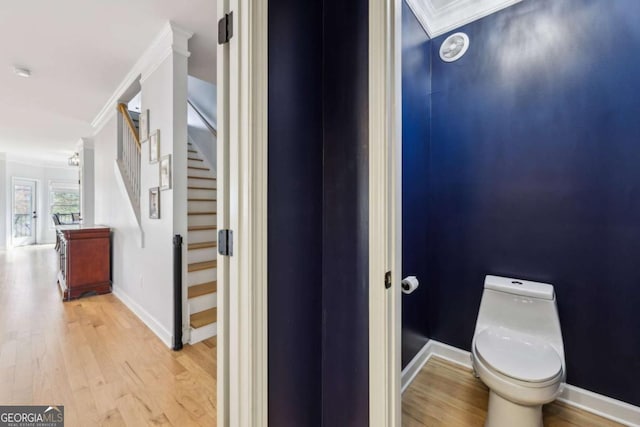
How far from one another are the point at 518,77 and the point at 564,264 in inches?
46.8

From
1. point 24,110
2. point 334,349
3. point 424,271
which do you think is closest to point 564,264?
point 424,271

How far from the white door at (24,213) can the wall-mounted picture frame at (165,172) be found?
835cm

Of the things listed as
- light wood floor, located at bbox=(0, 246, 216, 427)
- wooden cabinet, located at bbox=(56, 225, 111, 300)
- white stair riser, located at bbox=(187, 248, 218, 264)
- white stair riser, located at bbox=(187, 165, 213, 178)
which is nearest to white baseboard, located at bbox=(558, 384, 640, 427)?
light wood floor, located at bbox=(0, 246, 216, 427)

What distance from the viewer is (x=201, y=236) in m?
2.95

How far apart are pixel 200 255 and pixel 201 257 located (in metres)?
0.03

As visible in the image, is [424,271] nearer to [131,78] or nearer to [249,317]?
[249,317]

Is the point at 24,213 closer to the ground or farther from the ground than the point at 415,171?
closer to the ground

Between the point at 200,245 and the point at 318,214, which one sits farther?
the point at 200,245

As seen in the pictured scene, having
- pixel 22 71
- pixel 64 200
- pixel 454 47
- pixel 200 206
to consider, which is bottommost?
pixel 200 206

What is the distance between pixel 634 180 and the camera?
1.39 metres

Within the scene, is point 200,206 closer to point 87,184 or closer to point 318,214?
point 318,214

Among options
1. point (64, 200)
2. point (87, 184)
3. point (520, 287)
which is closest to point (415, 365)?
point (520, 287)

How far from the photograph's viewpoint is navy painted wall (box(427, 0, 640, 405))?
1417 mm

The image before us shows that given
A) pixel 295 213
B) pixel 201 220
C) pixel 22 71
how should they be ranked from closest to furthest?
pixel 295 213, pixel 22 71, pixel 201 220
